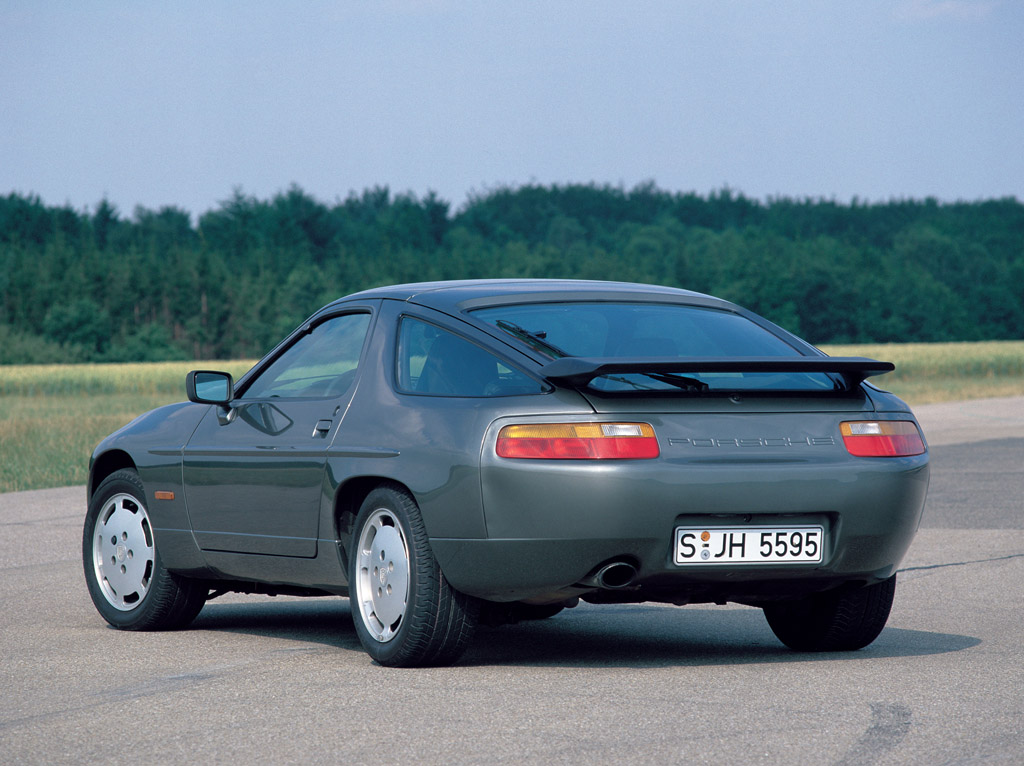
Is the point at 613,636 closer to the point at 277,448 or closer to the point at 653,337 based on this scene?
the point at 653,337

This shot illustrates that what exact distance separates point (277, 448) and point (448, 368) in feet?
3.09

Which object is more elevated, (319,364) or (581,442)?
(319,364)

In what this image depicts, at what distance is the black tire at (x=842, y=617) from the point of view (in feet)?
19.6

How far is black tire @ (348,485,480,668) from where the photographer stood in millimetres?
5402

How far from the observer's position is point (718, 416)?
5.31 metres

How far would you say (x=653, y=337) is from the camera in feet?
19.5

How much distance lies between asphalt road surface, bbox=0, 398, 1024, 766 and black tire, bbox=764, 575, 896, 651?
0.28ft

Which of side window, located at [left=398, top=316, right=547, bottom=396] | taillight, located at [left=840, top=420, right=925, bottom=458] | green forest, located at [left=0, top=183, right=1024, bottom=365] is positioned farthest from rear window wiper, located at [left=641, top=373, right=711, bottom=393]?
green forest, located at [left=0, top=183, right=1024, bottom=365]

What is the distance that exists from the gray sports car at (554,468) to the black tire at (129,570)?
0.35 metres

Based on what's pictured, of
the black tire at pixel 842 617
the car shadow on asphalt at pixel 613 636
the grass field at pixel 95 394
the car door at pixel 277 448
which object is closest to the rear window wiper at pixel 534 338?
the car door at pixel 277 448

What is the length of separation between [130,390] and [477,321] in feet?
168

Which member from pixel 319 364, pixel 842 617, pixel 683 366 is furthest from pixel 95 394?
pixel 683 366

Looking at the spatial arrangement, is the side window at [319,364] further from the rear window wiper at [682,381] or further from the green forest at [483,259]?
the green forest at [483,259]

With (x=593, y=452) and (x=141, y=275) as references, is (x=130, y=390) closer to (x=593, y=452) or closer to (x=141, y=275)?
(x=593, y=452)
